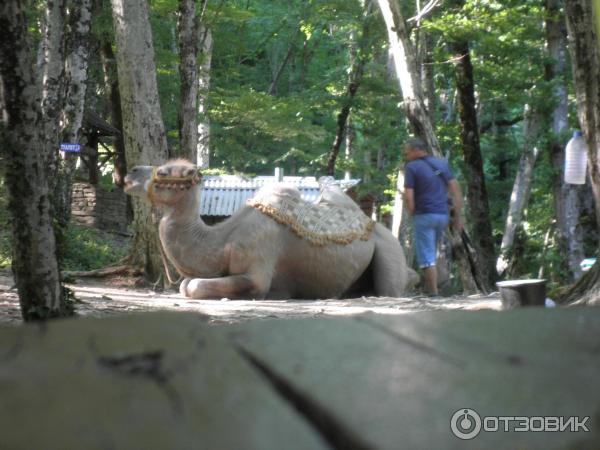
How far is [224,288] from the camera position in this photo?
9250mm

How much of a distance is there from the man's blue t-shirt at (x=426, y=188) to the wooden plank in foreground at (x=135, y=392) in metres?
8.78

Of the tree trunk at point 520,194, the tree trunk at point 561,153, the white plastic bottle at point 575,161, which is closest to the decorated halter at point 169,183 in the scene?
the white plastic bottle at point 575,161

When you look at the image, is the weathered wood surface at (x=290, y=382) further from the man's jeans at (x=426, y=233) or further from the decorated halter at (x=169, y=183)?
the man's jeans at (x=426, y=233)

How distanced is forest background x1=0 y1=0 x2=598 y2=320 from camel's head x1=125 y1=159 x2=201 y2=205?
1.59 meters

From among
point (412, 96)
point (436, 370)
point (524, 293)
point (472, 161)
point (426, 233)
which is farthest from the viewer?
point (472, 161)

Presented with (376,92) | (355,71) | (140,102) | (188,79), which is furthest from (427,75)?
(140,102)

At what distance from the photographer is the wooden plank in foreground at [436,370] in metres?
1.32

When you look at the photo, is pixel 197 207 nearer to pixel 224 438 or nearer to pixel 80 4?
pixel 80 4

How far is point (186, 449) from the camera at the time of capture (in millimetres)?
1254

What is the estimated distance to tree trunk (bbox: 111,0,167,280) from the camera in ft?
38.8

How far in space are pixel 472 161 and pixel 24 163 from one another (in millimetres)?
14311

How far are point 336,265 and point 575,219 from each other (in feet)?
31.9

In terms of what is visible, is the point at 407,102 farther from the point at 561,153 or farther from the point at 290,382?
the point at 290,382

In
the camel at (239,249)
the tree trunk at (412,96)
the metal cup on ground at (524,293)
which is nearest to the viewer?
the metal cup on ground at (524,293)
